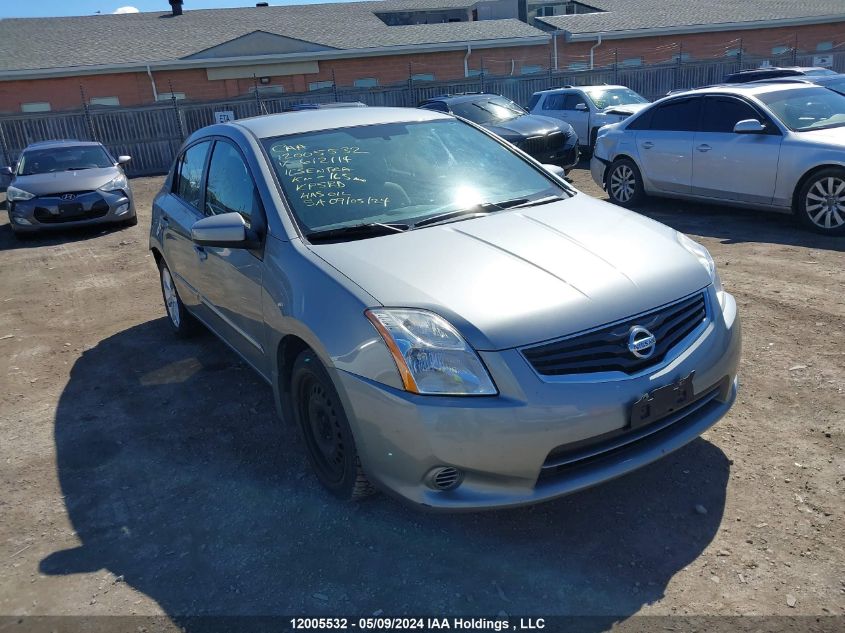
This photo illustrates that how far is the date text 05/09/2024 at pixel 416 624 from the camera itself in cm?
255

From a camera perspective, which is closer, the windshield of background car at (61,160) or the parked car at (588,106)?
the windshield of background car at (61,160)

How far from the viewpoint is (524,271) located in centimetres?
298

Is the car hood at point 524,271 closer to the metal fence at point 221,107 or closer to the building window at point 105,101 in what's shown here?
the metal fence at point 221,107

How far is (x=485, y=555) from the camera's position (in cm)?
293

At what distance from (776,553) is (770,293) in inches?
137

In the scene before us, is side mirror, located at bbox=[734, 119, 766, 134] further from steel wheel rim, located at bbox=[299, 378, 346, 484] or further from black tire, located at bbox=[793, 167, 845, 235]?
steel wheel rim, located at bbox=[299, 378, 346, 484]

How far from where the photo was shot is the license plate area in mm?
2713

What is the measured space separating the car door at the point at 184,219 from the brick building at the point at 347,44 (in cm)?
1937

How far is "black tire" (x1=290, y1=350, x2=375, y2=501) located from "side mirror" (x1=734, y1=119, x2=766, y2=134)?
21.5ft

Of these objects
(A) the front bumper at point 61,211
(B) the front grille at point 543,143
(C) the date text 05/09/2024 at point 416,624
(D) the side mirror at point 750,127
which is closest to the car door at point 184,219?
(C) the date text 05/09/2024 at point 416,624

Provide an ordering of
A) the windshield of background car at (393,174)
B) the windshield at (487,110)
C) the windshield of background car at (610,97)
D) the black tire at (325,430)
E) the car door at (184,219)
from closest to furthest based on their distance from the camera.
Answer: the black tire at (325,430)
the windshield of background car at (393,174)
the car door at (184,219)
the windshield at (487,110)
the windshield of background car at (610,97)

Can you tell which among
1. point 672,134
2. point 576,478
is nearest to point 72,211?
point 672,134

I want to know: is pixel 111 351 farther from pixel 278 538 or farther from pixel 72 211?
pixel 72 211

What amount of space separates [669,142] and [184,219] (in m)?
6.54
